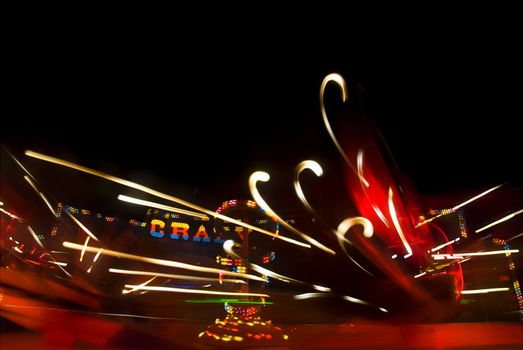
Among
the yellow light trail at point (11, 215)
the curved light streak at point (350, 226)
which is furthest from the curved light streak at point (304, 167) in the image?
the yellow light trail at point (11, 215)

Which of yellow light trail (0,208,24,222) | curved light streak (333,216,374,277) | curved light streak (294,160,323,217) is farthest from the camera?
curved light streak (294,160,323,217)

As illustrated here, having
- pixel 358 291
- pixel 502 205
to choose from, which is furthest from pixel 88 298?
pixel 502 205

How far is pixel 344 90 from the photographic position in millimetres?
6160

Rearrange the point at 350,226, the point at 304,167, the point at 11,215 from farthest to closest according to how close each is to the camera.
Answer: the point at 304,167 → the point at 350,226 → the point at 11,215

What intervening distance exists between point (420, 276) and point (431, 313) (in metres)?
0.56

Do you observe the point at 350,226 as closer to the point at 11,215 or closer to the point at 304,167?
the point at 304,167

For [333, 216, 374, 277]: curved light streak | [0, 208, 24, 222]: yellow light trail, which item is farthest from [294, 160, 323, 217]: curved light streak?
[0, 208, 24, 222]: yellow light trail

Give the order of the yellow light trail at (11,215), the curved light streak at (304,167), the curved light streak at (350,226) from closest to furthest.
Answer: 1. the yellow light trail at (11,215)
2. the curved light streak at (350,226)
3. the curved light streak at (304,167)

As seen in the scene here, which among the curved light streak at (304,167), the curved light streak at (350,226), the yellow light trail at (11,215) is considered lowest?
the yellow light trail at (11,215)

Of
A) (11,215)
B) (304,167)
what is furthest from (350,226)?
(11,215)

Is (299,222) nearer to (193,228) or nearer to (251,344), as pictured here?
(251,344)

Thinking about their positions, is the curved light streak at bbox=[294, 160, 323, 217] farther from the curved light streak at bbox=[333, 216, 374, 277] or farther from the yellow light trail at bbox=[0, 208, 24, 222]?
the yellow light trail at bbox=[0, 208, 24, 222]

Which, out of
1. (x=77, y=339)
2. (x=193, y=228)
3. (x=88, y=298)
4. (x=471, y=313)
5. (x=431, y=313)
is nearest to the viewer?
(x=77, y=339)

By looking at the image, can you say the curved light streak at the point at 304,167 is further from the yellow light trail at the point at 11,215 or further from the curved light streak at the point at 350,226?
the yellow light trail at the point at 11,215
